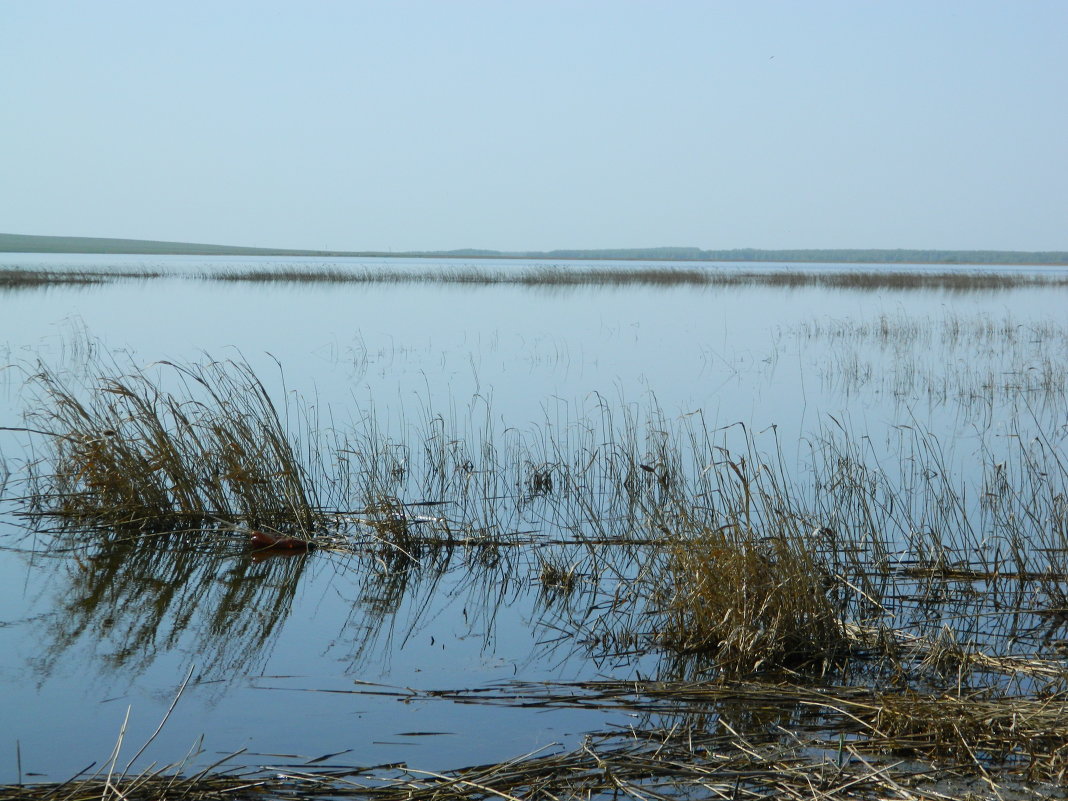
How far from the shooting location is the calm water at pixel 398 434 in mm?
3699

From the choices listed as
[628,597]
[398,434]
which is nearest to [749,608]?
[628,597]

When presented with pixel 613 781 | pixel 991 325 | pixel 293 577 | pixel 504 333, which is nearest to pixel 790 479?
pixel 293 577

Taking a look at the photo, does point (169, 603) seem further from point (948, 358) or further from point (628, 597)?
point (948, 358)

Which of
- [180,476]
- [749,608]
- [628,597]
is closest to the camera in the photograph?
[749,608]

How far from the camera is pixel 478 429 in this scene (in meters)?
9.90

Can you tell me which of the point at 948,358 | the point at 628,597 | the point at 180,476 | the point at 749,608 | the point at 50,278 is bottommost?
the point at 948,358

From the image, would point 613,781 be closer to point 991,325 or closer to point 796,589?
point 796,589

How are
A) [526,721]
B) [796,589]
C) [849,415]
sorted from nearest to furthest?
[526,721], [796,589], [849,415]

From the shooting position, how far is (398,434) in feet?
31.1

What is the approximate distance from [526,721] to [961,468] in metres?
5.77

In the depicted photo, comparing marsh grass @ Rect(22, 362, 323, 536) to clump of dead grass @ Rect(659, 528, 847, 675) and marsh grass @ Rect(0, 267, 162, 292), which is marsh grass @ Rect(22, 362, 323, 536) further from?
marsh grass @ Rect(0, 267, 162, 292)

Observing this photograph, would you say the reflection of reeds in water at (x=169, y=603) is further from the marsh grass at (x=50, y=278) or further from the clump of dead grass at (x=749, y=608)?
the marsh grass at (x=50, y=278)

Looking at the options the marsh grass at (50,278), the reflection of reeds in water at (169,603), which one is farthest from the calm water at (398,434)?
the marsh grass at (50,278)

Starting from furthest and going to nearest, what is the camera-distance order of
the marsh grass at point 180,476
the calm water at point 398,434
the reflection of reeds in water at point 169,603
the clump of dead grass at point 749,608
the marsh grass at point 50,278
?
1. the marsh grass at point 50,278
2. the marsh grass at point 180,476
3. the reflection of reeds in water at point 169,603
4. the clump of dead grass at point 749,608
5. the calm water at point 398,434
